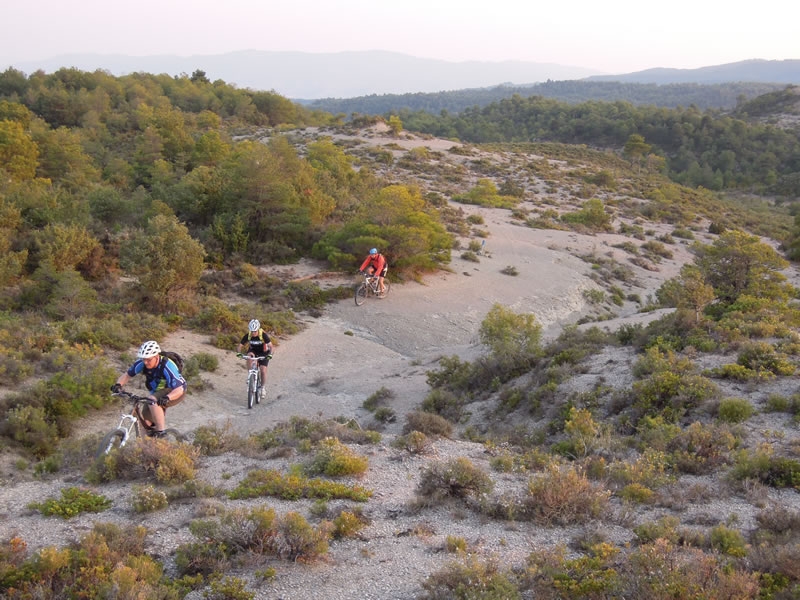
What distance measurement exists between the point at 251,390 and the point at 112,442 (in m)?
4.16

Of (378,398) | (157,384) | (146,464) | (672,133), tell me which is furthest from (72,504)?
(672,133)

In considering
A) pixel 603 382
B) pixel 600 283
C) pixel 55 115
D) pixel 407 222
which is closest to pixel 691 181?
pixel 600 283

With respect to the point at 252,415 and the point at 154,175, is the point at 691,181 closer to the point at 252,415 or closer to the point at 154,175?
the point at 154,175

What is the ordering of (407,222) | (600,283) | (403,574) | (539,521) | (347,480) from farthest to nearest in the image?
(600,283) → (407,222) → (347,480) → (539,521) → (403,574)

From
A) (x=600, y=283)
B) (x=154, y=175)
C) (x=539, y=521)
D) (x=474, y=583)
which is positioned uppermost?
(x=154, y=175)

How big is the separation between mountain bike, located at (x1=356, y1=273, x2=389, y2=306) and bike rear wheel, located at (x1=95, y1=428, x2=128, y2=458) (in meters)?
10.6

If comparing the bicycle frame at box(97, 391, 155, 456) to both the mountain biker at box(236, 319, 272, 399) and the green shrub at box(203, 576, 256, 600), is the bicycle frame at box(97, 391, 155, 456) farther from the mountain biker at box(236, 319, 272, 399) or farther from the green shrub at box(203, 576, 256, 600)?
the mountain biker at box(236, 319, 272, 399)

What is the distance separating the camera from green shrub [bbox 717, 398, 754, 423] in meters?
7.39

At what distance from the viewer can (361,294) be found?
56.6ft

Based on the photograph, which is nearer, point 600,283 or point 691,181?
point 600,283

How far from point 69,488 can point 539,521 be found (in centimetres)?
469

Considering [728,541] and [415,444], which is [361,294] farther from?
[728,541]

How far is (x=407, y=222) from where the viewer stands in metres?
18.8

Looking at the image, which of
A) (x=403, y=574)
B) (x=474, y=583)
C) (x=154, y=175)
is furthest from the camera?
(x=154, y=175)
